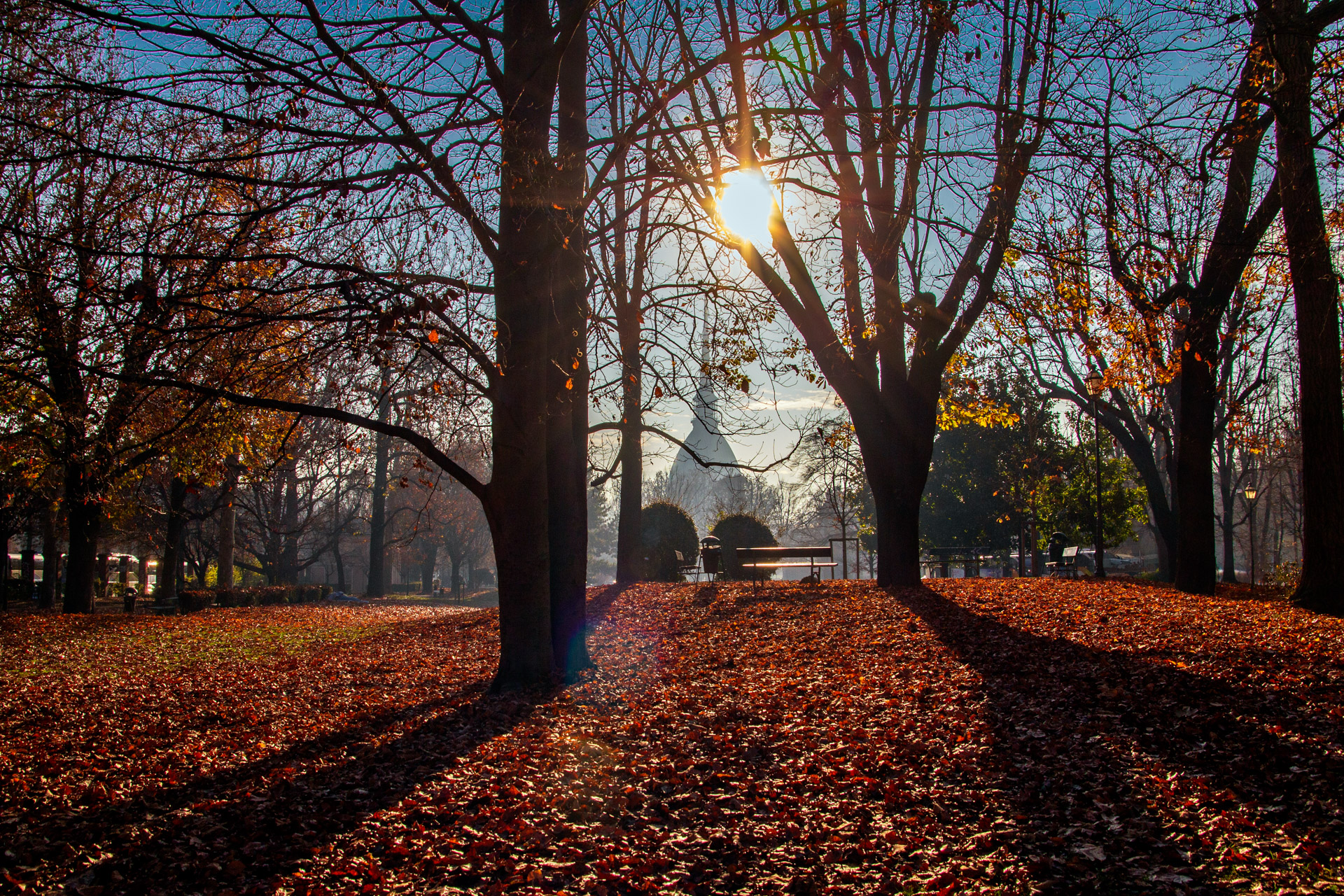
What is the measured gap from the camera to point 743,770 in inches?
189

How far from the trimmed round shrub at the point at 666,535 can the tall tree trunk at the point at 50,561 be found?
44.8 feet

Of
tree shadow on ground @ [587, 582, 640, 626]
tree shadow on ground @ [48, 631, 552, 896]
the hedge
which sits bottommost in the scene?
the hedge

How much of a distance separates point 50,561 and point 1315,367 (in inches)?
1004

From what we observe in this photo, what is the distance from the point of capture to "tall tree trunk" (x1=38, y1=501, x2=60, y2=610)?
1877 cm

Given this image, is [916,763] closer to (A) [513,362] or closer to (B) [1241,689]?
(B) [1241,689]

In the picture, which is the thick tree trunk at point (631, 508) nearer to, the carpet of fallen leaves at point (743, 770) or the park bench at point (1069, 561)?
the carpet of fallen leaves at point (743, 770)

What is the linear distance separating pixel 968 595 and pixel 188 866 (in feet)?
29.8

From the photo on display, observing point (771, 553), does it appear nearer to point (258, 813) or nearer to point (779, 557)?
point (779, 557)

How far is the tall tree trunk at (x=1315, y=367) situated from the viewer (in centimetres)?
873

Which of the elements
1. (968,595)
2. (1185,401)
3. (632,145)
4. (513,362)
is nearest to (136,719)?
(513,362)

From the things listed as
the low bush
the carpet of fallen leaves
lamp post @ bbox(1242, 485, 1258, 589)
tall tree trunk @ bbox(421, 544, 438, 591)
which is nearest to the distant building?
the carpet of fallen leaves

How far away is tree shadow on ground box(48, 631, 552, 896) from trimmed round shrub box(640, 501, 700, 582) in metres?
13.4

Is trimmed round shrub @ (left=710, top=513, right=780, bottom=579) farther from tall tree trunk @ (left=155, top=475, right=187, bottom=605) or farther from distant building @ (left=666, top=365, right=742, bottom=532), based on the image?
tall tree trunk @ (left=155, top=475, right=187, bottom=605)

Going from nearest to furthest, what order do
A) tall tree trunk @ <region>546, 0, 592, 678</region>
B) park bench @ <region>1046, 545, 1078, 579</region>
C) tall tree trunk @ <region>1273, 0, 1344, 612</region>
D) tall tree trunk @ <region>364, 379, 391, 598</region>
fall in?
tall tree trunk @ <region>546, 0, 592, 678</region> < tall tree trunk @ <region>1273, 0, 1344, 612</region> < park bench @ <region>1046, 545, 1078, 579</region> < tall tree trunk @ <region>364, 379, 391, 598</region>
